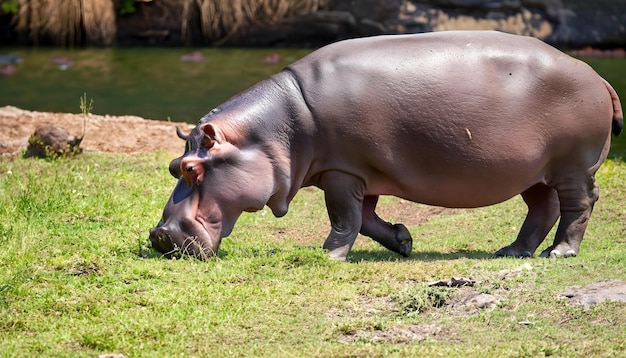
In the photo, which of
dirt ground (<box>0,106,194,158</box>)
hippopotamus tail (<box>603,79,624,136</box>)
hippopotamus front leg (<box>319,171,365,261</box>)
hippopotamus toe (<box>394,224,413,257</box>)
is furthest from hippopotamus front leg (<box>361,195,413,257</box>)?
dirt ground (<box>0,106,194,158</box>)

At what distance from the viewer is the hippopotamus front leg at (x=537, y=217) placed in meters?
6.89

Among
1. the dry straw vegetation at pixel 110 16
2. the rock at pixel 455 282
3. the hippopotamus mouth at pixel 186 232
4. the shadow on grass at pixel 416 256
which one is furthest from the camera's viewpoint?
the dry straw vegetation at pixel 110 16

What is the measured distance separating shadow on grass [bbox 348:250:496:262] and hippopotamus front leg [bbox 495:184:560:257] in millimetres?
192

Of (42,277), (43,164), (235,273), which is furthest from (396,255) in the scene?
(43,164)

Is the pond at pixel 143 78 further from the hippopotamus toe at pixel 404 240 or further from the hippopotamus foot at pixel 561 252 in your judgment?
the hippopotamus toe at pixel 404 240

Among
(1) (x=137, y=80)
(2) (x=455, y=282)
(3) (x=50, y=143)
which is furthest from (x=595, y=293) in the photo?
(1) (x=137, y=80)

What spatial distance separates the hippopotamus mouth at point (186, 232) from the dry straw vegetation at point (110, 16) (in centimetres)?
1267

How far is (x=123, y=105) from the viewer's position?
14258 mm

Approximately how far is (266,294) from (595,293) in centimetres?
165

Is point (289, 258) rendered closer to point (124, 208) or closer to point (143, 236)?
point (143, 236)

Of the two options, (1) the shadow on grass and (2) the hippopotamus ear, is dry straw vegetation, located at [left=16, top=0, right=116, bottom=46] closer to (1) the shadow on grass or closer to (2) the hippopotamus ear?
(1) the shadow on grass

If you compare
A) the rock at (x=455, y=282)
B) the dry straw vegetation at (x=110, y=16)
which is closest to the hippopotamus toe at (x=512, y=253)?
the rock at (x=455, y=282)

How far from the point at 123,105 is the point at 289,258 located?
8.79 m

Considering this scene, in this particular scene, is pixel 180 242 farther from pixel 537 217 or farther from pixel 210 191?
pixel 537 217
